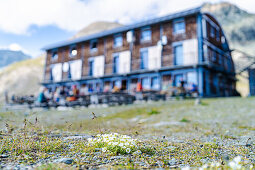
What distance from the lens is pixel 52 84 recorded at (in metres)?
32.9

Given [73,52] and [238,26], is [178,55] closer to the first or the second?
[73,52]

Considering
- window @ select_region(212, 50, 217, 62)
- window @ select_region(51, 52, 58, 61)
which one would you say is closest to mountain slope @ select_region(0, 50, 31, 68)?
window @ select_region(51, 52, 58, 61)

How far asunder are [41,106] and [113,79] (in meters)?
13.3

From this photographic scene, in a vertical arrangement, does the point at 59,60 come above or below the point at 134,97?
above

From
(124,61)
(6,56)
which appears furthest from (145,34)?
(6,56)

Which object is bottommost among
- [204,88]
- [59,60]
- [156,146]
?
[156,146]

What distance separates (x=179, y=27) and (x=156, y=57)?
4.11m

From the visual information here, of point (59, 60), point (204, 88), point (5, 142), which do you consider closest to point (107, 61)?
point (59, 60)

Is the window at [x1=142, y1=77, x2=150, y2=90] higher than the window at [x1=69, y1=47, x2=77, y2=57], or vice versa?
the window at [x1=69, y1=47, x2=77, y2=57]

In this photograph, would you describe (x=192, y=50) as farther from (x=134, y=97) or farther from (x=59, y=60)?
(x=59, y=60)

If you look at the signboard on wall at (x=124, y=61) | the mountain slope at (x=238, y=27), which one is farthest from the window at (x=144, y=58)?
the mountain slope at (x=238, y=27)

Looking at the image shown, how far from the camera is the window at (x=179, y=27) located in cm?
2252

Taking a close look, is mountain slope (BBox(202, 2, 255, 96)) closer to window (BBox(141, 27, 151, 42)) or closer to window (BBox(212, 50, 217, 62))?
window (BBox(212, 50, 217, 62))

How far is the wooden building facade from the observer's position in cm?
2139
